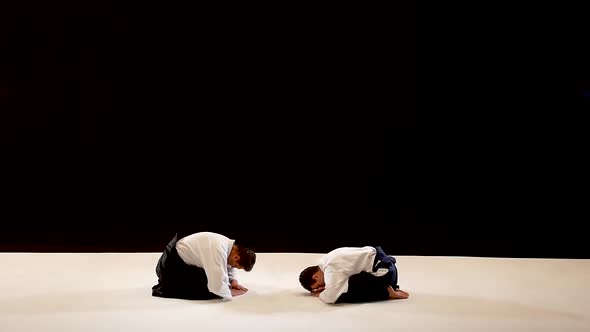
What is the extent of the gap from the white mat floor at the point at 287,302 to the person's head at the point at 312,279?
7cm

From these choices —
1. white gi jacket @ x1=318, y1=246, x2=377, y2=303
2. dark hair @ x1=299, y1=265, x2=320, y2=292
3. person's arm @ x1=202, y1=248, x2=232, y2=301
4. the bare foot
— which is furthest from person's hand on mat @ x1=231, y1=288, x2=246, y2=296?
the bare foot

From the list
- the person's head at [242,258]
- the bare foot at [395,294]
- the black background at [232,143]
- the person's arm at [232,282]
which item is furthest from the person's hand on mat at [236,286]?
the black background at [232,143]

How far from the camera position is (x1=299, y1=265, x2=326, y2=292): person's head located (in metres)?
4.00

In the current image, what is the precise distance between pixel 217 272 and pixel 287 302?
1.40 feet

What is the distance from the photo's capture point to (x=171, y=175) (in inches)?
239

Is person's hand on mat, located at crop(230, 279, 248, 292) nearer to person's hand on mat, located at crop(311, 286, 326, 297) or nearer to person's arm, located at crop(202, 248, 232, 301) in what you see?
person's arm, located at crop(202, 248, 232, 301)

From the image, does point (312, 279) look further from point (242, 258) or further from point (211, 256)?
point (211, 256)

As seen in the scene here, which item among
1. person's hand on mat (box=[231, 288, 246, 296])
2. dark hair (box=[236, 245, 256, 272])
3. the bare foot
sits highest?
dark hair (box=[236, 245, 256, 272])

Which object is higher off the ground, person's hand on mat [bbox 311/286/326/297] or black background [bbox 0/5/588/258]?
black background [bbox 0/5/588/258]

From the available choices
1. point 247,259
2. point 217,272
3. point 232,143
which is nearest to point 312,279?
point 247,259

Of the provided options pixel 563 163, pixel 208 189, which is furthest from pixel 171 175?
pixel 563 163

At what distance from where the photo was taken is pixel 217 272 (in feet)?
12.4

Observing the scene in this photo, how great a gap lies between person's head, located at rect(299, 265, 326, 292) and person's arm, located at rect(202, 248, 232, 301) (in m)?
0.45

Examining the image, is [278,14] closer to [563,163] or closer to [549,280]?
[563,163]
